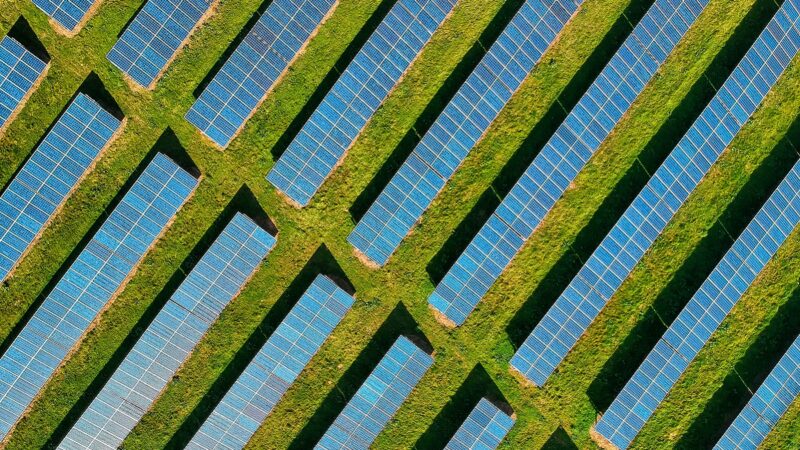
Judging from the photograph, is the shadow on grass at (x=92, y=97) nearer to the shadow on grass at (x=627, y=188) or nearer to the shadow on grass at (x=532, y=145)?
the shadow on grass at (x=532, y=145)

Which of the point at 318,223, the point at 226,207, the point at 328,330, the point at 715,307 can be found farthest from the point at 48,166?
the point at 715,307

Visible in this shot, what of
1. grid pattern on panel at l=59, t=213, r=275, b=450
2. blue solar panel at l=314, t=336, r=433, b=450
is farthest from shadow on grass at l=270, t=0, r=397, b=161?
blue solar panel at l=314, t=336, r=433, b=450

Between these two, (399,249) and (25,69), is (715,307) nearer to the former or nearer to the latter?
(399,249)

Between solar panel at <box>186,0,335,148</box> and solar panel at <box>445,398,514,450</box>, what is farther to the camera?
solar panel at <box>445,398,514,450</box>

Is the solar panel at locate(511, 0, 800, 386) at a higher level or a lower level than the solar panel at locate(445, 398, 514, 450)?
higher

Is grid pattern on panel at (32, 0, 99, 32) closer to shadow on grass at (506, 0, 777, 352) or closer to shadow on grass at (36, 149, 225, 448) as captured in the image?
shadow on grass at (36, 149, 225, 448)

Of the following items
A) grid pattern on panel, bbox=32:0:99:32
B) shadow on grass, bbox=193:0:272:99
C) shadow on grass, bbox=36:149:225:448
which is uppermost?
shadow on grass, bbox=193:0:272:99

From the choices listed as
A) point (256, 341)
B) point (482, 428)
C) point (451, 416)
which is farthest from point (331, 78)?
point (482, 428)

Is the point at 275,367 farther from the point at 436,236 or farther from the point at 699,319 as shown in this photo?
the point at 699,319
